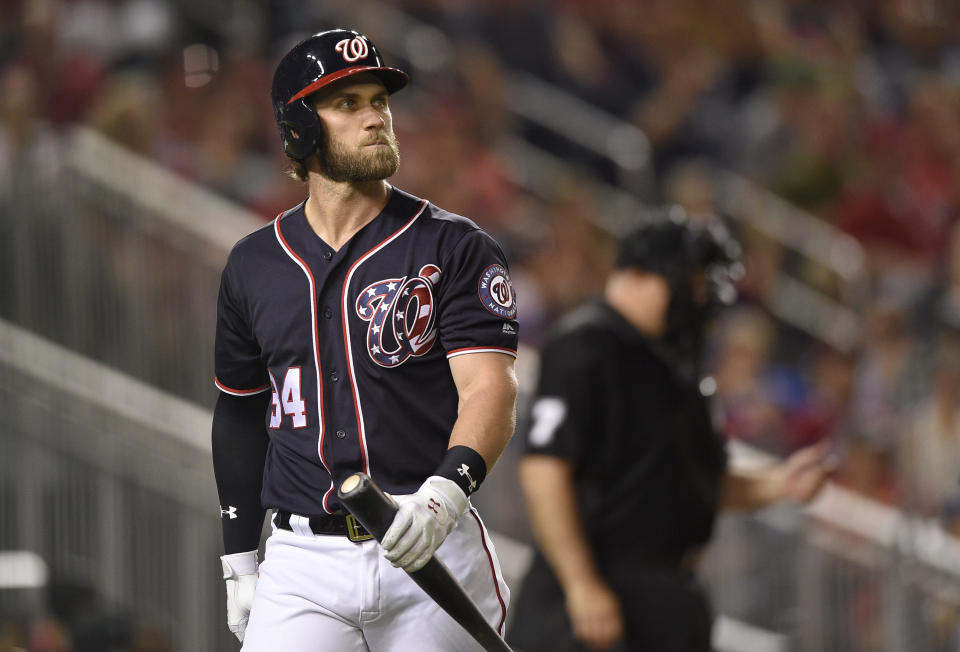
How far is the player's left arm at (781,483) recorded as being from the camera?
17.0 feet

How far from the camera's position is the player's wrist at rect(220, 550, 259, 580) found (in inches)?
149

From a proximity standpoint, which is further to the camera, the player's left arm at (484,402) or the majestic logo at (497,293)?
the majestic logo at (497,293)

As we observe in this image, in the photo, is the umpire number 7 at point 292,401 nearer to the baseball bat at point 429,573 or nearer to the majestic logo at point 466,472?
the baseball bat at point 429,573

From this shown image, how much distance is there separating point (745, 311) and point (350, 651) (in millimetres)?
7054

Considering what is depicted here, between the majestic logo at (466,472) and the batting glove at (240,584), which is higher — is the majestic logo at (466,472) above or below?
above

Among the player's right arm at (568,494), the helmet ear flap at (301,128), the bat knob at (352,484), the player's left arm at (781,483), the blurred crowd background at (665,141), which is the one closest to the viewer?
the bat knob at (352,484)

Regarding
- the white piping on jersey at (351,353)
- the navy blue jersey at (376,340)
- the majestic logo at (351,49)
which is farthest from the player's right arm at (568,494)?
the majestic logo at (351,49)

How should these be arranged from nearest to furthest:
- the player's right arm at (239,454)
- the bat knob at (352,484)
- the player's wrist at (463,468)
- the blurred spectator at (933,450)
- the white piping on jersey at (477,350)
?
the bat knob at (352,484) < the player's wrist at (463,468) < the white piping on jersey at (477,350) < the player's right arm at (239,454) < the blurred spectator at (933,450)

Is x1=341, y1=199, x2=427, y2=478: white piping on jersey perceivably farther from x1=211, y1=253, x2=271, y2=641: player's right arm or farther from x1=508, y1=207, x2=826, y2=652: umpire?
x1=508, y1=207, x2=826, y2=652: umpire

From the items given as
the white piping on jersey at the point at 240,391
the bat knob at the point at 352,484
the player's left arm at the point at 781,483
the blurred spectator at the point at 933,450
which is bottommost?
the blurred spectator at the point at 933,450

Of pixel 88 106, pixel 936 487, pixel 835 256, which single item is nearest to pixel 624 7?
pixel 835 256

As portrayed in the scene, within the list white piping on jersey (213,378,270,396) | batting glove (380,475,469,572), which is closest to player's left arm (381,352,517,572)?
batting glove (380,475,469,572)

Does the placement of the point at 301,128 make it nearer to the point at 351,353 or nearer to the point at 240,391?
the point at 351,353

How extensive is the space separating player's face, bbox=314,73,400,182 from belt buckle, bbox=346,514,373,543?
2.71ft
